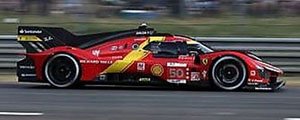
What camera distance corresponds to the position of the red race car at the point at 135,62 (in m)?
13.8

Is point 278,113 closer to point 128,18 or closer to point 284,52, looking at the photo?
point 284,52

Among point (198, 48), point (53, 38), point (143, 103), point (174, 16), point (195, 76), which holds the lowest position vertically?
point (143, 103)

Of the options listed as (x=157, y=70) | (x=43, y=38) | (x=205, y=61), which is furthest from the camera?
(x=43, y=38)

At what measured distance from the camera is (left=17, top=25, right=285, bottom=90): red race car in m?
13.8

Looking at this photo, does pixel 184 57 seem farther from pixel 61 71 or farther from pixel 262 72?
pixel 61 71

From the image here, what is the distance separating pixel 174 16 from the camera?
58.3 feet

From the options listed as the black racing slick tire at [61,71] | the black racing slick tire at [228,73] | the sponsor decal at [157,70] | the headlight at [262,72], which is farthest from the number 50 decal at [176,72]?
the black racing slick tire at [61,71]

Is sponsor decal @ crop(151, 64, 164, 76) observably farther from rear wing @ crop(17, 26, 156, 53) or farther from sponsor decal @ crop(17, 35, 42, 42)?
sponsor decal @ crop(17, 35, 42, 42)

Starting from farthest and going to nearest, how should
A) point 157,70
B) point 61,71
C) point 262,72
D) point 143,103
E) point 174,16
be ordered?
point 174,16 → point 61,71 → point 157,70 → point 262,72 → point 143,103

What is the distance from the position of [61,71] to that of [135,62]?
1305 mm

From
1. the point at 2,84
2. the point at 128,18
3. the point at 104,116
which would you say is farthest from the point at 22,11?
the point at 104,116

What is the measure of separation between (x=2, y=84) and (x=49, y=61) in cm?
134

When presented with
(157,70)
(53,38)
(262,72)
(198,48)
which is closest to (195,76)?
(198,48)

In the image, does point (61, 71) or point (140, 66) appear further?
point (61, 71)
